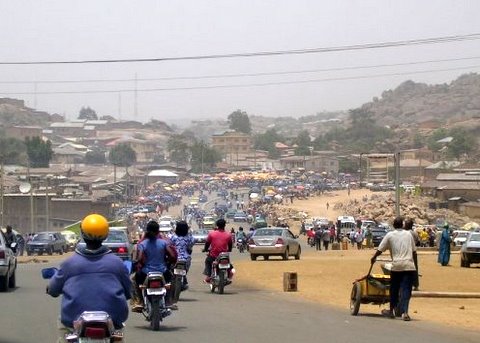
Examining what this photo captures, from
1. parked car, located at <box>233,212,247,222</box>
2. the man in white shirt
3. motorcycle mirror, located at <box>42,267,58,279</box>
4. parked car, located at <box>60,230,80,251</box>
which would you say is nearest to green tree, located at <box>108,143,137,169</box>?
parked car, located at <box>233,212,247,222</box>

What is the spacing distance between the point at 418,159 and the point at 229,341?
16840cm

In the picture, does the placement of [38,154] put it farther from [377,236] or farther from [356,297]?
[356,297]

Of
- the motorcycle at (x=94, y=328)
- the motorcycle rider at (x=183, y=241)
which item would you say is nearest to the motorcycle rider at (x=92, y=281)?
the motorcycle at (x=94, y=328)

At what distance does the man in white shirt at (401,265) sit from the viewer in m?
16.8

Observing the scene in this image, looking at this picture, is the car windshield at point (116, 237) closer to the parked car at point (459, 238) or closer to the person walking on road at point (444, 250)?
the person walking on road at point (444, 250)

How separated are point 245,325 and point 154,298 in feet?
5.85

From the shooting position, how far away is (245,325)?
16.1 m

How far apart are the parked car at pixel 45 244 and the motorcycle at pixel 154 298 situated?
3701 cm

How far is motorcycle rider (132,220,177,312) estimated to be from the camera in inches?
620

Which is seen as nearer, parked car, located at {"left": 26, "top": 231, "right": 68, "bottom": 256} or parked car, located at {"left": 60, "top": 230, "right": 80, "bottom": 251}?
parked car, located at {"left": 26, "top": 231, "right": 68, "bottom": 256}

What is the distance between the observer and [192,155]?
625 feet

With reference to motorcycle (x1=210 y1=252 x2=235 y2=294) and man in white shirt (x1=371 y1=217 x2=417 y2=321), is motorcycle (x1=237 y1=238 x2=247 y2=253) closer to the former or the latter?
motorcycle (x1=210 y1=252 x2=235 y2=294)

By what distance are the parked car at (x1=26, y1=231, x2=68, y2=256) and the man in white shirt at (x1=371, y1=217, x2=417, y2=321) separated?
121 ft

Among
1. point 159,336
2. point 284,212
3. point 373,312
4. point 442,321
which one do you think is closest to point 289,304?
point 373,312
